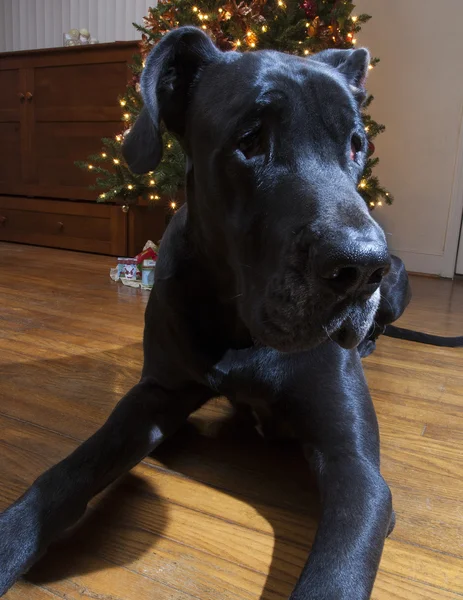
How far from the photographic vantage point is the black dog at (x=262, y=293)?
74cm

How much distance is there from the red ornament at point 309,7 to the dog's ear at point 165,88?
1.81 m

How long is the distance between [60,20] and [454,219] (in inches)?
134

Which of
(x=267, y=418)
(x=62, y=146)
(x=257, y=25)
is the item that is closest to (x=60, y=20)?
(x=62, y=146)

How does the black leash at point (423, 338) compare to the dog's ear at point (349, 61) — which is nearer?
the dog's ear at point (349, 61)

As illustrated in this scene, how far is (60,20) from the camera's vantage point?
179 inches

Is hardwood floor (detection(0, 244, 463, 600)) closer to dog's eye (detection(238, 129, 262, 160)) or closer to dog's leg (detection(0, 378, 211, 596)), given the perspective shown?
dog's leg (detection(0, 378, 211, 596))

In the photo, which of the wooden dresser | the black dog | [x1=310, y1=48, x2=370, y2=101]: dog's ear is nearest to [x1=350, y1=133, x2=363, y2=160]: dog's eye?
the black dog

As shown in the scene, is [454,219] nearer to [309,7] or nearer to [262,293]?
[309,7]

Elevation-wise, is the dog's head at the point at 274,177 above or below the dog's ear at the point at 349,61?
below

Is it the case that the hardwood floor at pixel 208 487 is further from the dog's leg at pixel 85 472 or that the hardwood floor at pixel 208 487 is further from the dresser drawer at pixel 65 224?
the dresser drawer at pixel 65 224

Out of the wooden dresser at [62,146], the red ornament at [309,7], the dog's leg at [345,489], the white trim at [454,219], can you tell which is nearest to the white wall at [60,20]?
the wooden dresser at [62,146]

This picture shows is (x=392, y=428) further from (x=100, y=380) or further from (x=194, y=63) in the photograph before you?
(x=194, y=63)

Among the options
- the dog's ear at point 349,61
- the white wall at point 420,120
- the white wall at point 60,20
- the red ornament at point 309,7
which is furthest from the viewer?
the white wall at point 60,20

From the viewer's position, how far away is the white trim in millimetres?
3410
